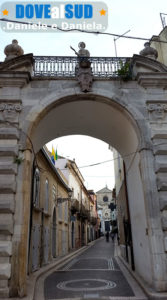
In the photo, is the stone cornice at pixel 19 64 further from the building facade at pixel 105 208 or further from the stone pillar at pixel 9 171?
the building facade at pixel 105 208

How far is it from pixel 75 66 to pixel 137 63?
6.76 ft

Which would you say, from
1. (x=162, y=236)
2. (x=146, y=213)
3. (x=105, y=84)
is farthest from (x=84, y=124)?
(x=162, y=236)

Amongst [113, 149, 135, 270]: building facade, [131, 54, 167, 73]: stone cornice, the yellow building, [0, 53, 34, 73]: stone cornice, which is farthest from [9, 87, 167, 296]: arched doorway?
the yellow building

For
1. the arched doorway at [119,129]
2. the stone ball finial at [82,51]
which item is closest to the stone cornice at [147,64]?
the arched doorway at [119,129]

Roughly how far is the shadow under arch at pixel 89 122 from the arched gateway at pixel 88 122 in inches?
1.3

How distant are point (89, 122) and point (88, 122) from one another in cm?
4

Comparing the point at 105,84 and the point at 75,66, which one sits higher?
the point at 75,66

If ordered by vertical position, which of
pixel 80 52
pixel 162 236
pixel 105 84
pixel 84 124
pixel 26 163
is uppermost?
pixel 80 52

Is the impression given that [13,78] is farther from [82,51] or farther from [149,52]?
[149,52]

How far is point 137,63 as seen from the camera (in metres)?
7.77

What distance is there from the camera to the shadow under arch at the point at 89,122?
7.34 meters

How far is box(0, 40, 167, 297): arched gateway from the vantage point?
5820mm

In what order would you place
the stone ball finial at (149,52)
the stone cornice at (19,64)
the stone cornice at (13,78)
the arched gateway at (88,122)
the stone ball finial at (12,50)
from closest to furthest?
the arched gateway at (88,122)
the stone cornice at (13,78)
the stone cornice at (19,64)
the stone ball finial at (12,50)
the stone ball finial at (149,52)

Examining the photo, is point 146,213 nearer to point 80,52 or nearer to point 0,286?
point 0,286
